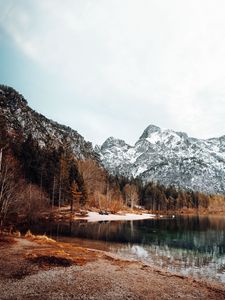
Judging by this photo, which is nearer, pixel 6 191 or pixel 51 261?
pixel 51 261

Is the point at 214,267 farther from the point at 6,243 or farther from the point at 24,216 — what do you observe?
the point at 24,216

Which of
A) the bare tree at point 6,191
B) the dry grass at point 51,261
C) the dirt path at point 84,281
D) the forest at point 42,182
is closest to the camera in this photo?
the dirt path at point 84,281

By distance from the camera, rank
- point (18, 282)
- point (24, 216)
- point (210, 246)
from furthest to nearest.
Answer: point (24, 216)
point (210, 246)
point (18, 282)

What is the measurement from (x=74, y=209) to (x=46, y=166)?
1725cm

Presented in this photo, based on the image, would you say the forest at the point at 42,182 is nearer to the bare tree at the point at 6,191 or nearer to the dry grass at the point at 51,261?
the bare tree at the point at 6,191

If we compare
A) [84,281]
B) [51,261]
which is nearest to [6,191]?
[51,261]

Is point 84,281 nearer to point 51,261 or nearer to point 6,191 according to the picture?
point 51,261

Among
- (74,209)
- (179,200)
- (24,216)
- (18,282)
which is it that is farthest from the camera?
(179,200)

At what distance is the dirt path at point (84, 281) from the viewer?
1474cm

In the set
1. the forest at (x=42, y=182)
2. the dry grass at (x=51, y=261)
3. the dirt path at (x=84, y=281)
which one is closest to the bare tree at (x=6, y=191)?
the forest at (x=42, y=182)

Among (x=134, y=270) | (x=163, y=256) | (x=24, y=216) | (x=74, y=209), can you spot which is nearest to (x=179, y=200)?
(x=74, y=209)

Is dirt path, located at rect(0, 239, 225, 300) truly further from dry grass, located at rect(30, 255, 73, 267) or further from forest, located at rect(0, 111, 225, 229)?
forest, located at rect(0, 111, 225, 229)

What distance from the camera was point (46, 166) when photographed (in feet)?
300

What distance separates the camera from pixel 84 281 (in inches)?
685
